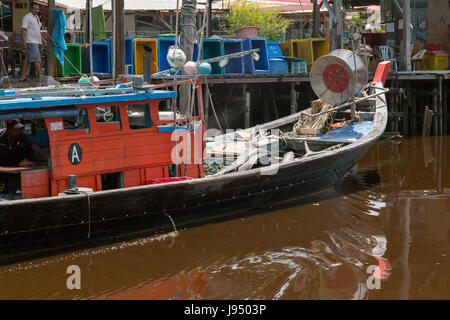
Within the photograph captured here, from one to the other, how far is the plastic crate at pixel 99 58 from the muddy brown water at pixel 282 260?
8401 mm

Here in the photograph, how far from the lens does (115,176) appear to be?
28.4 ft

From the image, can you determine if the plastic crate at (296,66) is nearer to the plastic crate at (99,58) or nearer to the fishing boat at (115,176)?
the plastic crate at (99,58)

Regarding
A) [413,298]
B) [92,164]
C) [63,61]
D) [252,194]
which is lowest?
[413,298]

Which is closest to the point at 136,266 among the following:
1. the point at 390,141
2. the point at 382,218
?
the point at 382,218

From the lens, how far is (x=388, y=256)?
7.89 meters

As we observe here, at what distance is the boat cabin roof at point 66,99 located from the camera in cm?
755

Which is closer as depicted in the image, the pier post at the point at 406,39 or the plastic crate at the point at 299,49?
the pier post at the point at 406,39

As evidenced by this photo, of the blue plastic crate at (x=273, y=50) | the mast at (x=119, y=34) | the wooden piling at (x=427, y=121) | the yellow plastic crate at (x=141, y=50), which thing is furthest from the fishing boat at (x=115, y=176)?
the wooden piling at (x=427, y=121)

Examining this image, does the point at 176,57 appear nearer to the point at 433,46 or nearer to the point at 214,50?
the point at 214,50

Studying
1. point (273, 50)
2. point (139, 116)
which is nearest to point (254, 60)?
point (273, 50)

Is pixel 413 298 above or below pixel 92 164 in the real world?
below

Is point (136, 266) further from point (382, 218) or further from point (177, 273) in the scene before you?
point (382, 218)

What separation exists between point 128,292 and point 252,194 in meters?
3.33

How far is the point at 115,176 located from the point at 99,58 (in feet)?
28.8
